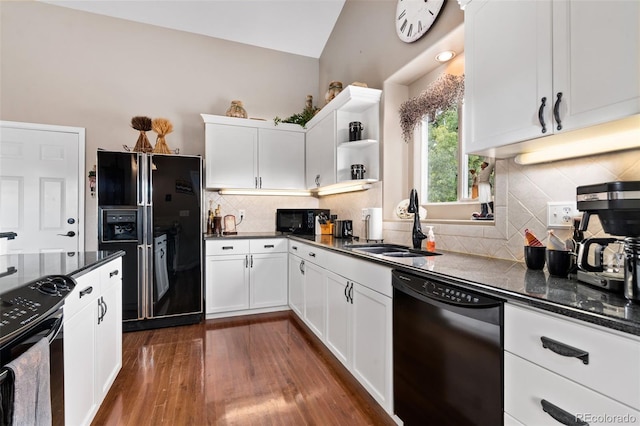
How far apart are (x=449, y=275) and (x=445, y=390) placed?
468mm

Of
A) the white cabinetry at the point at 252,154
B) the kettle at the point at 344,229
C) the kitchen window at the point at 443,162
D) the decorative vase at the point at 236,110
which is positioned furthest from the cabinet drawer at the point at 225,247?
the kitchen window at the point at 443,162

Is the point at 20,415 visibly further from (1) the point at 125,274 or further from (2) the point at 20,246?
(2) the point at 20,246

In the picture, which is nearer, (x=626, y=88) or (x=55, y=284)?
(x=626, y=88)

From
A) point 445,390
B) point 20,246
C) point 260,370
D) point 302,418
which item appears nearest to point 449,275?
point 445,390

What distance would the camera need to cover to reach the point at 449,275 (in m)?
1.22

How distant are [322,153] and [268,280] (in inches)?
60.2

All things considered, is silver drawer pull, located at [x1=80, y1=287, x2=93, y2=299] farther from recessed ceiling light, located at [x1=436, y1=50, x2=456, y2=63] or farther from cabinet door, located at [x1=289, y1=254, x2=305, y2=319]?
recessed ceiling light, located at [x1=436, y1=50, x2=456, y2=63]

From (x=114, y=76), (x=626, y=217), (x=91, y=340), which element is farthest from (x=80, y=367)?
(x=114, y=76)

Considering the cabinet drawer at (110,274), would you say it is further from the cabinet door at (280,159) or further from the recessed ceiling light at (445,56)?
the recessed ceiling light at (445,56)

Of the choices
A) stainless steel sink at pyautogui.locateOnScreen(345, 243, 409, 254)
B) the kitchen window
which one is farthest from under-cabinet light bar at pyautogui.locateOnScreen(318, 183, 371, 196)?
stainless steel sink at pyautogui.locateOnScreen(345, 243, 409, 254)

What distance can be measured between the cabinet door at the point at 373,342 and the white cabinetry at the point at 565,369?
0.67m

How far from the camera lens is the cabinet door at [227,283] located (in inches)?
126

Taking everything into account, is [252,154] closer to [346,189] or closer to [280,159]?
[280,159]

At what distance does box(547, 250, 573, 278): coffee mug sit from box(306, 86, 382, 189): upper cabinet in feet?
5.50
